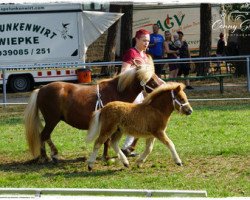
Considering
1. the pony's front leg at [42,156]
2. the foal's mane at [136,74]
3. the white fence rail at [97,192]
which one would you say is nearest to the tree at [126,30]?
the pony's front leg at [42,156]

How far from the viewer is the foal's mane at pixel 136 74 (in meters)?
9.73

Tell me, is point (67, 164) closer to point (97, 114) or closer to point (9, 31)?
point (97, 114)

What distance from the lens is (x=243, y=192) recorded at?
25.7 ft

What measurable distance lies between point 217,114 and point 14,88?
9720mm

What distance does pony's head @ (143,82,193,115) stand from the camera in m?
9.20

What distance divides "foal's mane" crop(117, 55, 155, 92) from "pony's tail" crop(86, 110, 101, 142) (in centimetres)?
70

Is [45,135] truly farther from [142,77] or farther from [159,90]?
[159,90]

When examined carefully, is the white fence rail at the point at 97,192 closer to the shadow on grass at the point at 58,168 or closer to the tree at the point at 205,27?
the shadow on grass at the point at 58,168

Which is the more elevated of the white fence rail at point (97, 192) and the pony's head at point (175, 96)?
the pony's head at point (175, 96)

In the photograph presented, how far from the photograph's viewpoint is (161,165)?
9.59m

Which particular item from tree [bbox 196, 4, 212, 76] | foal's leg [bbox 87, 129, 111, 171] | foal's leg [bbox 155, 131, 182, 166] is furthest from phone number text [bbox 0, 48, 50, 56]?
foal's leg [bbox 155, 131, 182, 166]

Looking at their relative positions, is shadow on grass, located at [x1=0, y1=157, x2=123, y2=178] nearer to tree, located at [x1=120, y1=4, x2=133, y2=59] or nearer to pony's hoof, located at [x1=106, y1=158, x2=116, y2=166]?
pony's hoof, located at [x1=106, y1=158, x2=116, y2=166]

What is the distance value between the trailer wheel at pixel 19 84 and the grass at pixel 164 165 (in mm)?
8789

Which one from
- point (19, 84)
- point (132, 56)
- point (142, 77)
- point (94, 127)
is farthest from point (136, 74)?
point (19, 84)
